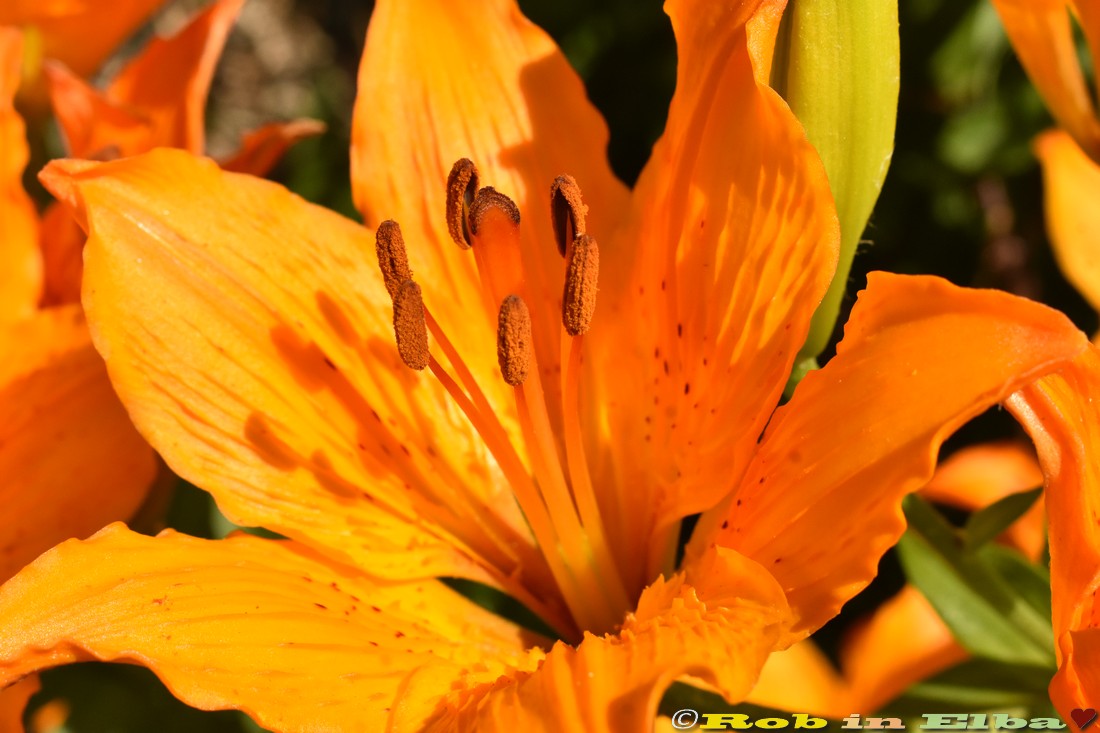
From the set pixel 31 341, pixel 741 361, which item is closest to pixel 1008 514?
pixel 741 361

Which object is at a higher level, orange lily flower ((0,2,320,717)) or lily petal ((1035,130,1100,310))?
orange lily flower ((0,2,320,717))

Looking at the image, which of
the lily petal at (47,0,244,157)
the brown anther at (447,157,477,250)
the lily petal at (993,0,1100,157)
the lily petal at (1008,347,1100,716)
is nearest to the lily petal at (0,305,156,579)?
the lily petal at (47,0,244,157)

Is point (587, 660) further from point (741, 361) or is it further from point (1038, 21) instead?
point (1038, 21)

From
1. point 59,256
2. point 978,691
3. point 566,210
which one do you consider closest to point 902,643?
point 978,691

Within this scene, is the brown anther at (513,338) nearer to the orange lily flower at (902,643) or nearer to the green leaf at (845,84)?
the green leaf at (845,84)

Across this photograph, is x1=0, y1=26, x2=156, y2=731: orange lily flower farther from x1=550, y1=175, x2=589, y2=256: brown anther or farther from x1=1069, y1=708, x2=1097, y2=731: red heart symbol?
x1=1069, y1=708, x2=1097, y2=731: red heart symbol

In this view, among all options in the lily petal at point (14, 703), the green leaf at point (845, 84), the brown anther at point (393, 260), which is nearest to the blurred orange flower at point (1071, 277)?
the green leaf at point (845, 84)

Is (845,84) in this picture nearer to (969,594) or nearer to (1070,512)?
(1070,512)
